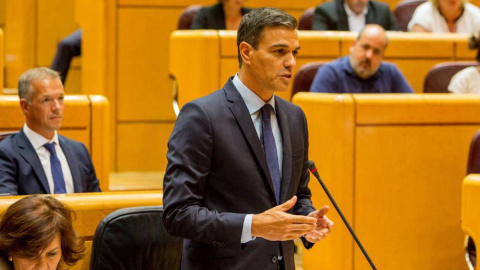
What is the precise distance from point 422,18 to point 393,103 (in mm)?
1079

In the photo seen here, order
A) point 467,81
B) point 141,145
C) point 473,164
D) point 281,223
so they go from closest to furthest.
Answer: point 281,223 → point 473,164 → point 467,81 → point 141,145

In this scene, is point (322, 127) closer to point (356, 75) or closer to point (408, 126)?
point (408, 126)

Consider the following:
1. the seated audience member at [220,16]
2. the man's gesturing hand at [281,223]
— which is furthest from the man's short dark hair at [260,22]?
the seated audience member at [220,16]

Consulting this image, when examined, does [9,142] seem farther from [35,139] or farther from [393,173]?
[393,173]

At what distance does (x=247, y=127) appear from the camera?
0.92 m

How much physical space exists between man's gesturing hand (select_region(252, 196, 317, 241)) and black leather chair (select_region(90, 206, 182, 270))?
1.13 ft

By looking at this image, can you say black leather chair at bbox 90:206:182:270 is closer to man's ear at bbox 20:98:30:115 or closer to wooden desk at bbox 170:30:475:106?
man's ear at bbox 20:98:30:115

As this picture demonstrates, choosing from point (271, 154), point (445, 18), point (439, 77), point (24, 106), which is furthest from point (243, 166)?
point (445, 18)

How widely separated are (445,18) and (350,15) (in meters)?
0.35

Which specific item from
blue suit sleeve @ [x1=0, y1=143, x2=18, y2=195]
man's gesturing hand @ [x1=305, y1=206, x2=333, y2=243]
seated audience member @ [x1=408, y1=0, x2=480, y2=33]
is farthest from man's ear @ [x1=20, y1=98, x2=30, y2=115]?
seated audience member @ [x1=408, y1=0, x2=480, y2=33]

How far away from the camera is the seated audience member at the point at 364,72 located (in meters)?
2.17

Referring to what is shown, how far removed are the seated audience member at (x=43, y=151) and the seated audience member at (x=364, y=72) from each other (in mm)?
751

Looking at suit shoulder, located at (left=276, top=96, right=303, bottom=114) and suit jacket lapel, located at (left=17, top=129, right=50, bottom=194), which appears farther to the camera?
suit jacket lapel, located at (left=17, top=129, right=50, bottom=194)

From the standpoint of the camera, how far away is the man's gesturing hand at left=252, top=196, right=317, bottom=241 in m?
0.82
